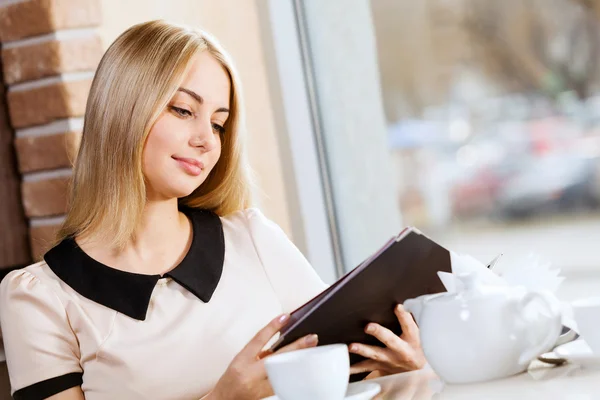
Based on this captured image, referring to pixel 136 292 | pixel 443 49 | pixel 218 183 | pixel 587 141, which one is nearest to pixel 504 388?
pixel 136 292

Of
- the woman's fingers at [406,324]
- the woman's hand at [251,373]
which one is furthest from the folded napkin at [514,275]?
the woman's hand at [251,373]

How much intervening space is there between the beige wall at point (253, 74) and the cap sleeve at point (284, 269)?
51cm

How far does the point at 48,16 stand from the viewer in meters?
1.90

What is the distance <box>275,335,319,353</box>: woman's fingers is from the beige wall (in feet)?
3.85

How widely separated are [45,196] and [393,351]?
1073 millimetres

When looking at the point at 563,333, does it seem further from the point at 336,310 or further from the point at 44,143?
the point at 44,143

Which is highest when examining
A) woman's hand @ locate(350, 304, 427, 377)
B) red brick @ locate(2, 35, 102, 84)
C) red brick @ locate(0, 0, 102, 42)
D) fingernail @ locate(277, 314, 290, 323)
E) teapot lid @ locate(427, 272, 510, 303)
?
red brick @ locate(0, 0, 102, 42)

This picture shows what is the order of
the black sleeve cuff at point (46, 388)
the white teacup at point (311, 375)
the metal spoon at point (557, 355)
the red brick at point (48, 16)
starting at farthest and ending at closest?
the red brick at point (48, 16)
the black sleeve cuff at point (46, 388)
the metal spoon at point (557, 355)
the white teacup at point (311, 375)

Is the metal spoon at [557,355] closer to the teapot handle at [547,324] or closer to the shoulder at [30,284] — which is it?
the teapot handle at [547,324]

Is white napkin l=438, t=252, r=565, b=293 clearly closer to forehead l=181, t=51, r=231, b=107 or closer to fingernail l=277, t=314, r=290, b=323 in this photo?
fingernail l=277, t=314, r=290, b=323

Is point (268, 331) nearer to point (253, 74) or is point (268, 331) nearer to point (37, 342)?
point (37, 342)

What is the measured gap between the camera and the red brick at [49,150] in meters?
1.94

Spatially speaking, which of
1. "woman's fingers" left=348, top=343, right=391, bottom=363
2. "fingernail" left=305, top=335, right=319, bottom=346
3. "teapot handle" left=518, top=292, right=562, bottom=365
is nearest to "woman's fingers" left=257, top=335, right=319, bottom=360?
"fingernail" left=305, top=335, right=319, bottom=346

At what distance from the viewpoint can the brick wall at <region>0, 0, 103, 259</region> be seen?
1919mm
